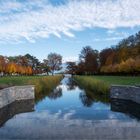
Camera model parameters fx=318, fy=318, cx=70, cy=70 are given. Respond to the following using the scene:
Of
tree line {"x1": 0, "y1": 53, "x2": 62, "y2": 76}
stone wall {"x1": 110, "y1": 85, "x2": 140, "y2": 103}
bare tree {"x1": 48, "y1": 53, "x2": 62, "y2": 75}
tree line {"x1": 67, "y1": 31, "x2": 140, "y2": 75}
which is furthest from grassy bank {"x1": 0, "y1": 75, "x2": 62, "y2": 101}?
bare tree {"x1": 48, "y1": 53, "x2": 62, "y2": 75}

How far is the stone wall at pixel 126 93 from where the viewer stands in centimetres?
2359

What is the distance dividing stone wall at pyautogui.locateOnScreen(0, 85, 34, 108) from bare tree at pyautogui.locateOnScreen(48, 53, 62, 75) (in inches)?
4186

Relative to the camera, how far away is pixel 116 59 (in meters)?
85.2

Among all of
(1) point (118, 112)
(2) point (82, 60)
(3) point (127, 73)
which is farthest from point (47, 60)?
(1) point (118, 112)

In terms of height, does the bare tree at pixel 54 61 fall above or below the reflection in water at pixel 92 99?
above

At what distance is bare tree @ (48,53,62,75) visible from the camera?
445ft

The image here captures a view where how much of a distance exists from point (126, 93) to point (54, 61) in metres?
110

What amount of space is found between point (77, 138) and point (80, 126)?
2813 millimetres

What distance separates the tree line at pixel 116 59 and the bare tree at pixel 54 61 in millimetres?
14276

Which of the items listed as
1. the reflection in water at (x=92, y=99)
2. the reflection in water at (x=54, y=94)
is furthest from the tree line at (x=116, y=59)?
the reflection in water at (x=92, y=99)

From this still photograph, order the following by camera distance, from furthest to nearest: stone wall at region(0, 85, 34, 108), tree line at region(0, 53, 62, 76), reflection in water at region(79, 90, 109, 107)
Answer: tree line at region(0, 53, 62, 76) → reflection in water at region(79, 90, 109, 107) → stone wall at region(0, 85, 34, 108)

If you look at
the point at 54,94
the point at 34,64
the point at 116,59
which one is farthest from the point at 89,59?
the point at 54,94

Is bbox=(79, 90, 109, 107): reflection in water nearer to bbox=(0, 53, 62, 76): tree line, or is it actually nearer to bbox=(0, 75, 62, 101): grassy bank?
bbox=(0, 75, 62, 101): grassy bank

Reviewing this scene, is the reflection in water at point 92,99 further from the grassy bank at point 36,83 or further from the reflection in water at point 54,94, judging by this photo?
the grassy bank at point 36,83
